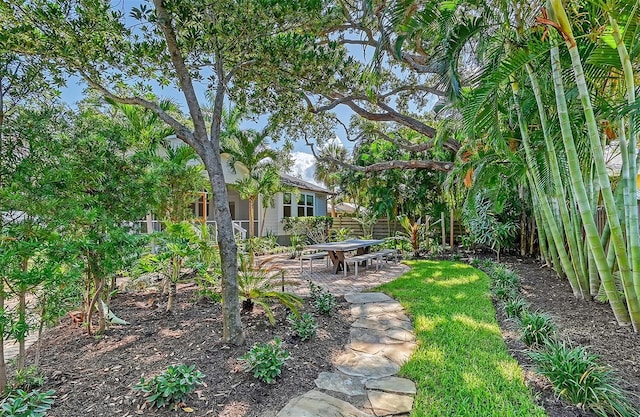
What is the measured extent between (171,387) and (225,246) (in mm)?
1519

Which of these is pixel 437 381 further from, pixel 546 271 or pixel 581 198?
pixel 546 271

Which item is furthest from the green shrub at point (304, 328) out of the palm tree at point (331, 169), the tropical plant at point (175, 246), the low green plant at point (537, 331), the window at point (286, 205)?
the palm tree at point (331, 169)

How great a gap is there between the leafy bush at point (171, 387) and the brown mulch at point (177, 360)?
0.08 m

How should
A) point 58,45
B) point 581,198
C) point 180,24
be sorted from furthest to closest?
point 581,198
point 180,24
point 58,45

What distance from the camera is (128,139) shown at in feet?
14.4

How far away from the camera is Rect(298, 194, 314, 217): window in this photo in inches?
790

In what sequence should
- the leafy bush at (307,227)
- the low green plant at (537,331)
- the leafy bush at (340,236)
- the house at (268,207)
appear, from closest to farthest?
the low green plant at (537,331), the house at (268,207), the leafy bush at (340,236), the leafy bush at (307,227)

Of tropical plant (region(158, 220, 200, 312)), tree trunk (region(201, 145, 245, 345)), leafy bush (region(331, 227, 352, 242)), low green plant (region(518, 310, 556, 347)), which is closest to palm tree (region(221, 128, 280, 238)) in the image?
leafy bush (region(331, 227, 352, 242))

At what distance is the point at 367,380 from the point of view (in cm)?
346

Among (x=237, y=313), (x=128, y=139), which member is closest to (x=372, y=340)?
(x=237, y=313)

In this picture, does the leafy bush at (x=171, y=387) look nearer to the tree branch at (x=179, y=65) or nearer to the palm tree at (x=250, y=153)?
the tree branch at (x=179, y=65)

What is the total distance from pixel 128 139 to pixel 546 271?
32.7 feet

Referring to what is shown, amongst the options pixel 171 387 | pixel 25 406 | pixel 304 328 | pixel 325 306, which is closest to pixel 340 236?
pixel 325 306

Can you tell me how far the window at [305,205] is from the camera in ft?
65.8
